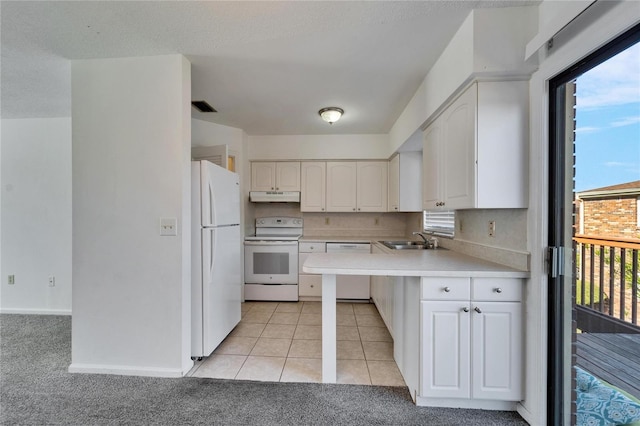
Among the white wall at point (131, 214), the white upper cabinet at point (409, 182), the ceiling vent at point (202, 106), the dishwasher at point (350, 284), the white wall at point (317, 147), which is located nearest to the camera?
the white wall at point (131, 214)

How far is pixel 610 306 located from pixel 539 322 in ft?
1.10

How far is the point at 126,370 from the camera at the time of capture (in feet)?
6.38

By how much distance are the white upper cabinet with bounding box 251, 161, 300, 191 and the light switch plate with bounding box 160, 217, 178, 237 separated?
78.4 inches

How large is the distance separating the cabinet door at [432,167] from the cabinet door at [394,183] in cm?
100

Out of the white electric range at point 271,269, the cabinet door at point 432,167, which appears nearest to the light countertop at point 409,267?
the cabinet door at point 432,167

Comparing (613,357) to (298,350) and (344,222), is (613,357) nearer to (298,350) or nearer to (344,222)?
(298,350)

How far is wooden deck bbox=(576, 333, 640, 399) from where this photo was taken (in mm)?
1092

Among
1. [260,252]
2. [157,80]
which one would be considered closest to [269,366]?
[260,252]

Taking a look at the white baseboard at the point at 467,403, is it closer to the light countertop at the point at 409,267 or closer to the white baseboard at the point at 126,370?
the light countertop at the point at 409,267

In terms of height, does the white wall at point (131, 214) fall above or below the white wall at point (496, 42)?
below

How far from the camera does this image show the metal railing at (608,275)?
108 cm

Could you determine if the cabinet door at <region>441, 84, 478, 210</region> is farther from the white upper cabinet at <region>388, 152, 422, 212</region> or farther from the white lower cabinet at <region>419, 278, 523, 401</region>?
the white upper cabinet at <region>388, 152, 422, 212</region>

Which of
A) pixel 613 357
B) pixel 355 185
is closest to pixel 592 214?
pixel 613 357

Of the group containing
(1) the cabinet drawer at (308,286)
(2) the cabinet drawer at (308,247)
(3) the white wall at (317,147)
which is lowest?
(1) the cabinet drawer at (308,286)
